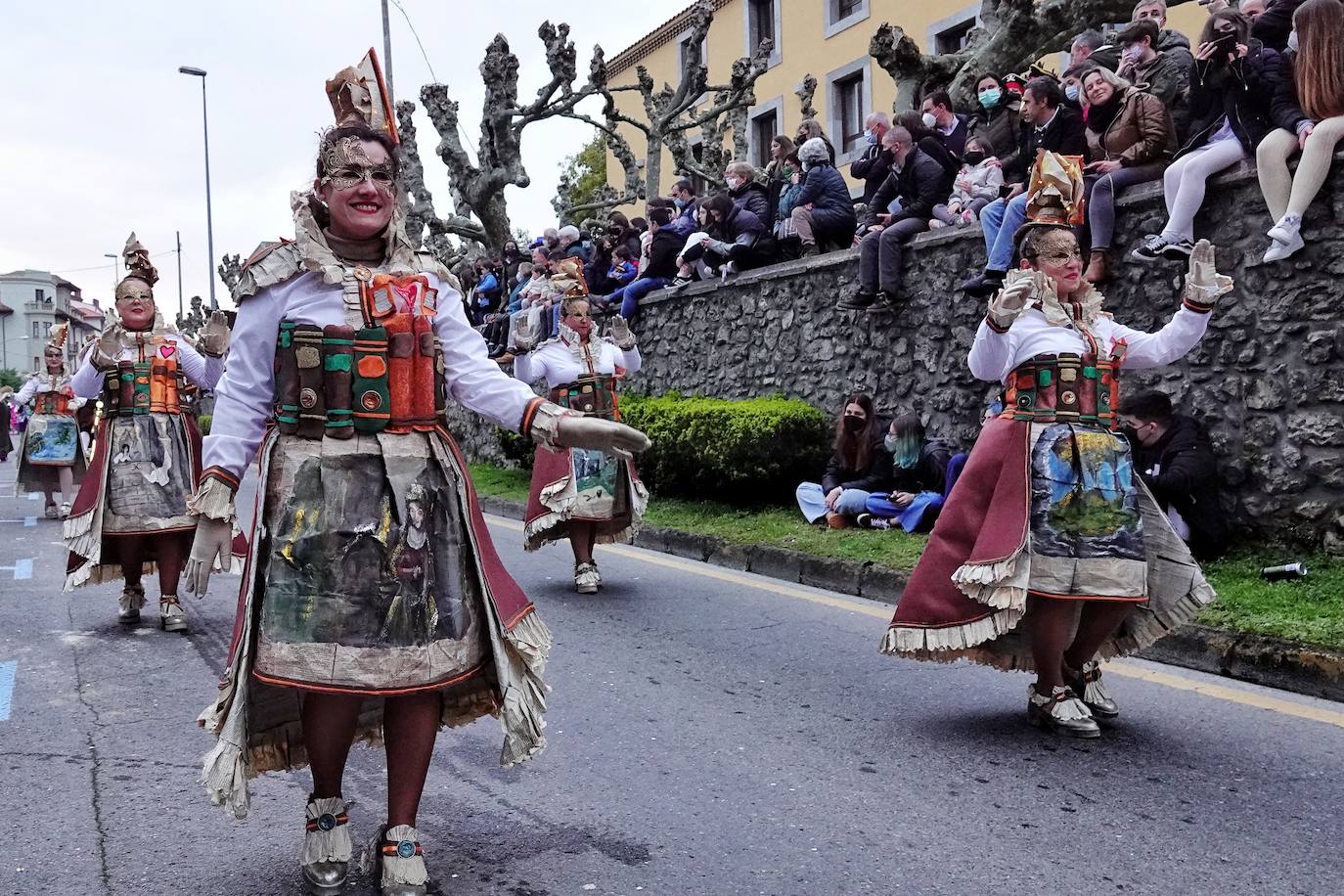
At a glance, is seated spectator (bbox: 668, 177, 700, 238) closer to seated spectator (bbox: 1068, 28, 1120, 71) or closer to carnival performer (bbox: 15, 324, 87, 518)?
seated spectator (bbox: 1068, 28, 1120, 71)

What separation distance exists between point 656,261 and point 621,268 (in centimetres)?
154

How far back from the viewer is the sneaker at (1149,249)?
8000mm

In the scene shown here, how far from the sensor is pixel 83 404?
9.30m

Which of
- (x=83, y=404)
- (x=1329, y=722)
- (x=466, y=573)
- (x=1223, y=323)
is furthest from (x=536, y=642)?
(x=83, y=404)

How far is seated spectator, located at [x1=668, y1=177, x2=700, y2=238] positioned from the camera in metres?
15.8

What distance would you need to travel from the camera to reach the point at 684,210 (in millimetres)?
16391

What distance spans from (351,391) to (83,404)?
6.98 metres

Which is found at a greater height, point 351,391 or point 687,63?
point 687,63

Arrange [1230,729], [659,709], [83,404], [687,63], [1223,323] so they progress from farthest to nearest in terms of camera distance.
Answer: [687,63] < [83,404] < [1223,323] < [659,709] < [1230,729]

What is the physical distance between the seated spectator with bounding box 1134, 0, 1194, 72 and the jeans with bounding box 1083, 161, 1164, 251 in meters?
1.20

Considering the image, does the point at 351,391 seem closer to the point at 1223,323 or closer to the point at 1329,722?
the point at 1329,722

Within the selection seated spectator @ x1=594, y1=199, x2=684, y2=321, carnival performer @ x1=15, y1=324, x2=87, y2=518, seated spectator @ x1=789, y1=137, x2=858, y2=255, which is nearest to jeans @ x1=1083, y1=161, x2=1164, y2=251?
seated spectator @ x1=789, y1=137, x2=858, y2=255

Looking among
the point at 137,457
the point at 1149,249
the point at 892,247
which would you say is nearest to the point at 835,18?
the point at 892,247

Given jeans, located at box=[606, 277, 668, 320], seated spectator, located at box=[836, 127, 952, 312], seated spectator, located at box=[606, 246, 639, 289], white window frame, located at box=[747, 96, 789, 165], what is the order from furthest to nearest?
white window frame, located at box=[747, 96, 789, 165] → seated spectator, located at box=[606, 246, 639, 289] → jeans, located at box=[606, 277, 668, 320] → seated spectator, located at box=[836, 127, 952, 312]
